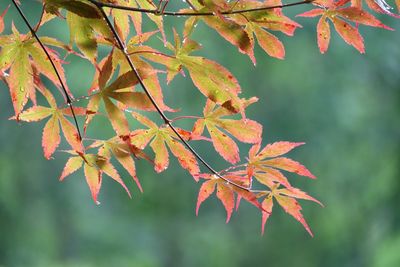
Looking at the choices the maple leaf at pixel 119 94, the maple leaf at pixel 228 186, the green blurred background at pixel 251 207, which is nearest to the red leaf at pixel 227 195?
the maple leaf at pixel 228 186

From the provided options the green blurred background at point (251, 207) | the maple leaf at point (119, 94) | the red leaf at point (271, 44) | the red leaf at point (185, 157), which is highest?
the red leaf at point (271, 44)

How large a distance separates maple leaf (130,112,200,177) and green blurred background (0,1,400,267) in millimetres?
3863

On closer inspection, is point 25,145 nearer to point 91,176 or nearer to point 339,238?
point 339,238

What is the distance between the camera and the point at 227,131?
0.68m

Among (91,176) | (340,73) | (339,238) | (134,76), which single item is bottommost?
(339,238)

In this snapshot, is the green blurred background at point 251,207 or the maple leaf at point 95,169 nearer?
the maple leaf at point 95,169

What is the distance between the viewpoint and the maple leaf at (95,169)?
0.68 metres

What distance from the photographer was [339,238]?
5531 millimetres

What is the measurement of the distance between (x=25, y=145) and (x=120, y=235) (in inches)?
44.4

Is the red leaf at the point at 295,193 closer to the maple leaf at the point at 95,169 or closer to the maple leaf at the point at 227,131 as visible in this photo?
the maple leaf at the point at 227,131

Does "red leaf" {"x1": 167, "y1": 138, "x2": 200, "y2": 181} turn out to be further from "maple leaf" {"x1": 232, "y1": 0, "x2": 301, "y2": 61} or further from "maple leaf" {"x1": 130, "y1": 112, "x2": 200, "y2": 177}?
"maple leaf" {"x1": 232, "y1": 0, "x2": 301, "y2": 61}

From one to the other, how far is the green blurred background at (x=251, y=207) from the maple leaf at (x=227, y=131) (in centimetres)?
388

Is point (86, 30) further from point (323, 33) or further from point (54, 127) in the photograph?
point (323, 33)

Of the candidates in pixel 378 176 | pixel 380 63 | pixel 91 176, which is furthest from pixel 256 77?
pixel 91 176
